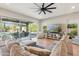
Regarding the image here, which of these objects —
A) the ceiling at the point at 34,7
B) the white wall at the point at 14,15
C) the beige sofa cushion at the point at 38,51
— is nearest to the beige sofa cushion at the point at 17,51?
the beige sofa cushion at the point at 38,51

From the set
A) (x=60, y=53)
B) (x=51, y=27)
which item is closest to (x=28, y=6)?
(x=51, y=27)

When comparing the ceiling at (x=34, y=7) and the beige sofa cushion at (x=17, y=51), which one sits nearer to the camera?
the beige sofa cushion at (x=17, y=51)

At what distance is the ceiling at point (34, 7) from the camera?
7.09 ft

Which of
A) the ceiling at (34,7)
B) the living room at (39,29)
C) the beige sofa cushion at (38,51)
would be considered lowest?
the beige sofa cushion at (38,51)

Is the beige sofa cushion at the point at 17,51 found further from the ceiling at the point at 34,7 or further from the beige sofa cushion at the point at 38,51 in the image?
the ceiling at the point at 34,7

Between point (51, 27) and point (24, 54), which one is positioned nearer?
point (24, 54)

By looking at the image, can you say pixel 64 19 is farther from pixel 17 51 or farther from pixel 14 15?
pixel 17 51

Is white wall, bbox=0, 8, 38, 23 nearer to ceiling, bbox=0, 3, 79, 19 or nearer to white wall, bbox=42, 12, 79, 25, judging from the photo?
ceiling, bbox=0, 3, 79, 19

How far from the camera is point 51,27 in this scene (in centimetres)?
237

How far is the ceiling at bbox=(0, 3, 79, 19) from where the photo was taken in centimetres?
216

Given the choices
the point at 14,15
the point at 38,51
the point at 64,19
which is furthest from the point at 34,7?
the point at 38,51

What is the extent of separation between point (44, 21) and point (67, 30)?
580 millimetres

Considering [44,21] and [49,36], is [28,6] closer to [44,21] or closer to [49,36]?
[44,21]

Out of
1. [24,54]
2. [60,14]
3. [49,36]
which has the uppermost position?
[60,14]
